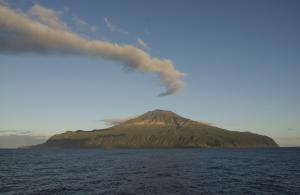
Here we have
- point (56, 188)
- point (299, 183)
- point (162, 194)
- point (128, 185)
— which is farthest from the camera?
point (299, 183)

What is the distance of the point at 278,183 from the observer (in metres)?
61.3

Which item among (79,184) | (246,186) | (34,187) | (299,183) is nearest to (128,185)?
(79,184)

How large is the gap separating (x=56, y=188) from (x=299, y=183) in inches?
1730

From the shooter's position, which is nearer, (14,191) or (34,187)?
(14,191)

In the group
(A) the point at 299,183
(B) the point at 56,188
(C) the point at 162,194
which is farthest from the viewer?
(A) the point at 299,183

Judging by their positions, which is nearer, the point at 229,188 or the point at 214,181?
the point at 229,188

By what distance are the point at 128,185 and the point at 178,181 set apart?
1094 cm

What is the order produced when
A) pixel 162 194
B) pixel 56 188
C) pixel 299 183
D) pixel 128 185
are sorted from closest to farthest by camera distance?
pixel 162 194 → pixel 56 188 → pixel 128 185 → pixel 299 183

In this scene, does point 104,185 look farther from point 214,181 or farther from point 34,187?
point 214,181

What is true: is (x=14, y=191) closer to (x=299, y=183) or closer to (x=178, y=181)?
(x=178, y=181)

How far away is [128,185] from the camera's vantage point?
56906 millimetres

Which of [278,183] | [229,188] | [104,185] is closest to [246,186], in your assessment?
[229,188]

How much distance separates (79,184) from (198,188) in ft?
69.1

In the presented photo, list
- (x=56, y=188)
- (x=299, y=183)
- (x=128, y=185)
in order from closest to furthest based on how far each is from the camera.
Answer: (x=56, y=188), (x=128, y=185), (x=299, y=183)
